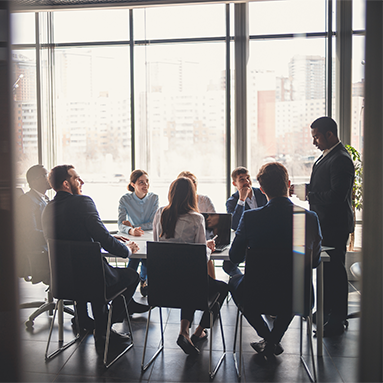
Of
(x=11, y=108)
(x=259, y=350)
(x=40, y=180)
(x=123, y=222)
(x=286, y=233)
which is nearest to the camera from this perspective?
(x=11, y=108)

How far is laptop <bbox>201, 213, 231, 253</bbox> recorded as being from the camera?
2844 millimetres

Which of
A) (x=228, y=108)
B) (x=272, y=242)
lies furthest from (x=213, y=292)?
(x=228, y=108)

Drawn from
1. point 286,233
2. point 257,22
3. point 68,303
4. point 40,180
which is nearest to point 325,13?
point 257,22

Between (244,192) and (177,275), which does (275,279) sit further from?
(244,192)

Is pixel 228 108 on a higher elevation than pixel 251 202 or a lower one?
higher

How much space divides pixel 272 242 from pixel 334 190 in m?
0.94

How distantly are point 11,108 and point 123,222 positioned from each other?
2.67m

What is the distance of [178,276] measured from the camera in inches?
85.4

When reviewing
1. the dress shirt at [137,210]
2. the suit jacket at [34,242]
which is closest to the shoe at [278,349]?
the dress shirt at [137,210]

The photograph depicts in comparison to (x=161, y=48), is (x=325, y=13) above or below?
above

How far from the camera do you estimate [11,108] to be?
76 cm

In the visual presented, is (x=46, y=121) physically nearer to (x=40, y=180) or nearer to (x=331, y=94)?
(x=40, y=180)

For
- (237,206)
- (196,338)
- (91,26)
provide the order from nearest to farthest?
(196,338), (237,206), (91,26)

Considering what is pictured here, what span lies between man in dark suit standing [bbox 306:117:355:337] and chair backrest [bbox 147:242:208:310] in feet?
4.08
